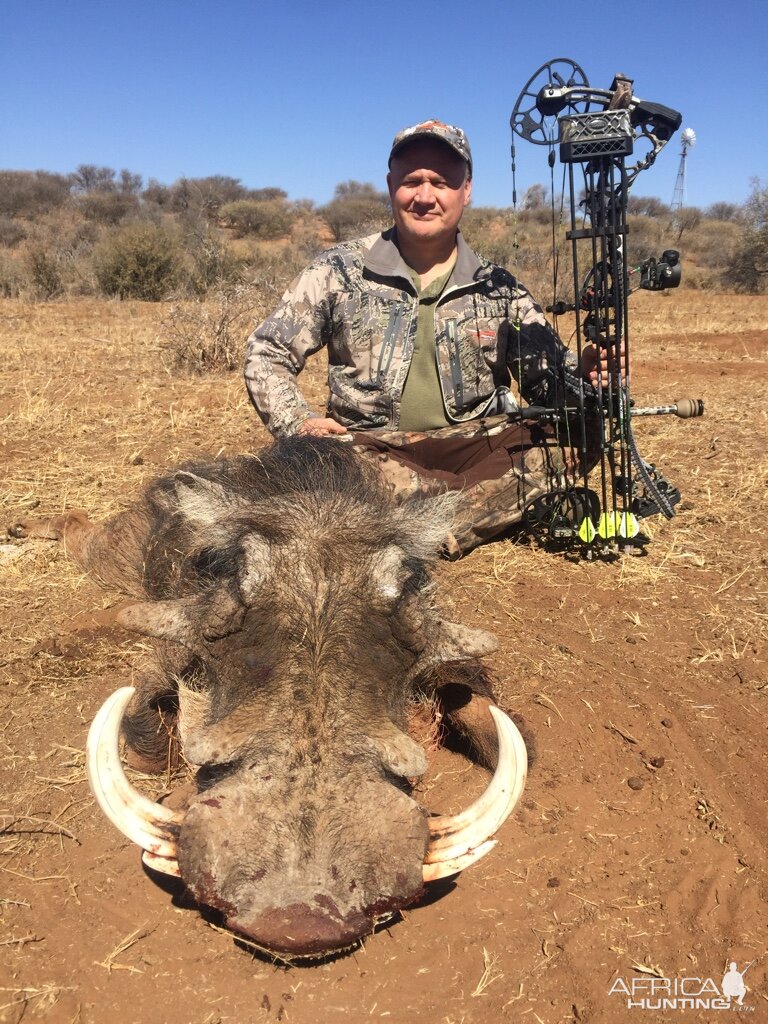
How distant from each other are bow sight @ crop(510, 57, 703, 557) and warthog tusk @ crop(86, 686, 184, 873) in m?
2.36

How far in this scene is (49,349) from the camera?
30.4ft

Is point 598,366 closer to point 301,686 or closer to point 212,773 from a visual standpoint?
point 301,686

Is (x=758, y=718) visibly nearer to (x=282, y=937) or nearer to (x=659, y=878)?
(x=659, y=878)

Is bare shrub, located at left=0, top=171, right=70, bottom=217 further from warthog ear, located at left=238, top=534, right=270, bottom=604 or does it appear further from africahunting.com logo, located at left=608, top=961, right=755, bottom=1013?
africahunting.com logo, located at left=608, top=961, right=755, bottom=1013

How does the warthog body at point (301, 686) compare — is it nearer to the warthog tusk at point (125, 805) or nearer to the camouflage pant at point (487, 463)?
the warthog tusk at point (125, 805)

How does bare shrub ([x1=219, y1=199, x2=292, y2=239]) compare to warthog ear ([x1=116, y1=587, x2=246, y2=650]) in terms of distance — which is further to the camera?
bare shrub ([x1=219, y1=199, x2=292, y2=239])

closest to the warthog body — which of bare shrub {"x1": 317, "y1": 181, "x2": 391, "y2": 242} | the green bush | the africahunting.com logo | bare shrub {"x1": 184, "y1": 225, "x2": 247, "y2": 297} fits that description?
the africahunting.com logo

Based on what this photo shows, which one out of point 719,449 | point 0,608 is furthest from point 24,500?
point 719,449

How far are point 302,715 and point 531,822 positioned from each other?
92 cm

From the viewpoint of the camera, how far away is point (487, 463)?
4098 mm

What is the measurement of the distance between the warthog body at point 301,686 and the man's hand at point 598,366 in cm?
141

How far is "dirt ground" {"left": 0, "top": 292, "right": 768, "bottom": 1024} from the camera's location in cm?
178

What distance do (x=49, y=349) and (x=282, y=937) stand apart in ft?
29.7

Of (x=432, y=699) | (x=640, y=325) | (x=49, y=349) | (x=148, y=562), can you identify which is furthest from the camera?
(x=640, y=325)
